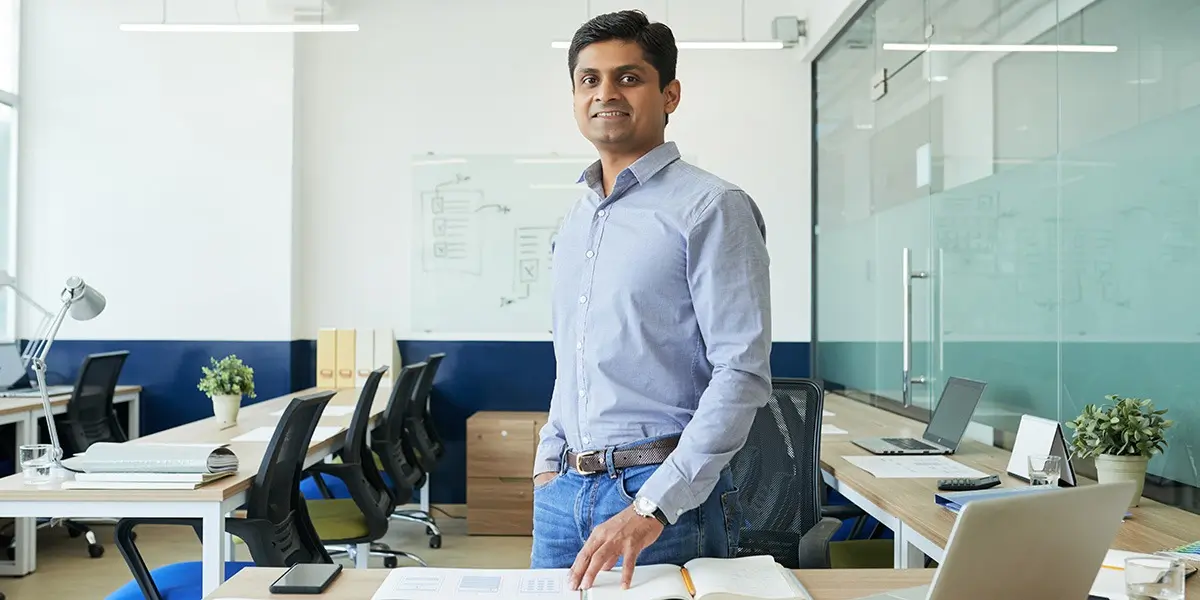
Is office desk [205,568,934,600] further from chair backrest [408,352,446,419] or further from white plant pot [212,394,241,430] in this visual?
chair backrest [408,352,446,419]

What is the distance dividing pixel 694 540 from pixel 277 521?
1811 mm

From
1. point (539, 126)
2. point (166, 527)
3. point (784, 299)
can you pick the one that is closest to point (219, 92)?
point (539, 126)

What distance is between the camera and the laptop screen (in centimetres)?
351

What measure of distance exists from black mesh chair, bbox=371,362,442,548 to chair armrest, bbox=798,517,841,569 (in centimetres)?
234

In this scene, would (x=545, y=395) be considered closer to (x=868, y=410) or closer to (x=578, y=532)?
(x=868, y=410)

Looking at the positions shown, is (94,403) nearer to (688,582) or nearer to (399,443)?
(399,443)

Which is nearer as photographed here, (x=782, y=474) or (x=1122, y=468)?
(x=1122, y=468)

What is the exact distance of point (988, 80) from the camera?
357 centimetres

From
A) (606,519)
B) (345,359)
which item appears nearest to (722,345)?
(606,519)

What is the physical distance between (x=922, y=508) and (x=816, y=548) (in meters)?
0.27

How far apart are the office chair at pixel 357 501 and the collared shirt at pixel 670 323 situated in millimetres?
2352

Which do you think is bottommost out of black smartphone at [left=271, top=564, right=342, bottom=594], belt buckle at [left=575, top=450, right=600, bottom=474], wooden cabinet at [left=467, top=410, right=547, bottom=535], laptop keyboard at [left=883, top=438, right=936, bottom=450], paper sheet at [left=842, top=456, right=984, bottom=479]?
wooden cabinet at [left=467, top=410, right=547, bottom=535]

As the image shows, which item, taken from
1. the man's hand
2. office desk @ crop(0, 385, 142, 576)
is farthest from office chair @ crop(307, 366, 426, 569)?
the man's hand

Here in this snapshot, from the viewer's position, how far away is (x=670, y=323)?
1632mm
